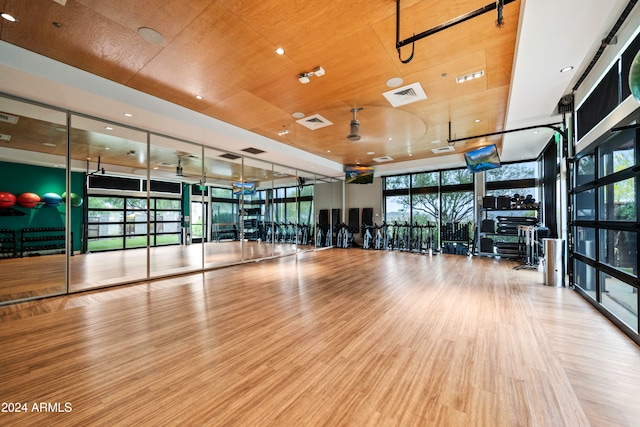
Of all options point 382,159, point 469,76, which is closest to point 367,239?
point 382,159

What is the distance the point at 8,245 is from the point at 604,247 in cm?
1343

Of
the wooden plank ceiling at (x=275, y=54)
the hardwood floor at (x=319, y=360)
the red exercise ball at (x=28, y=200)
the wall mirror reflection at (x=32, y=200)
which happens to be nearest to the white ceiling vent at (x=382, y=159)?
the wooden plank ceiling at (x=275, y=54)

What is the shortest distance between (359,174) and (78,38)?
29.7 feet

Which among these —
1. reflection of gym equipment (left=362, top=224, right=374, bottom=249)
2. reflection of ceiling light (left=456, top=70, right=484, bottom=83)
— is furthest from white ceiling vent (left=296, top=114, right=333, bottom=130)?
reflection of gym equipment (left=362, top=224, right=374, bottom=249)

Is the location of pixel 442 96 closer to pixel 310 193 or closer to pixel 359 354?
pixel 359 354

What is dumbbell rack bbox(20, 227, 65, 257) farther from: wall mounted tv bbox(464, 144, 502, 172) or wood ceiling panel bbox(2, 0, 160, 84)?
wall mounted tv bbox(464, 144, 502, 172)

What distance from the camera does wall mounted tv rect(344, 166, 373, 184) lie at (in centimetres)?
1097

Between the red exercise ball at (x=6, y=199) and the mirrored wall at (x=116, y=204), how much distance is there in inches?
1.0

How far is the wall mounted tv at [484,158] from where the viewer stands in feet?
25.5

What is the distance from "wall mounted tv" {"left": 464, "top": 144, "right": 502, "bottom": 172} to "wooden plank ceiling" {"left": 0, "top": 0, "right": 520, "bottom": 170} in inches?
90.2

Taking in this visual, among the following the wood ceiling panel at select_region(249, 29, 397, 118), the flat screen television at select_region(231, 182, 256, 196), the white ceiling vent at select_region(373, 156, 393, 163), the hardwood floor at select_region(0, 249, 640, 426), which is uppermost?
the wood ceiling panel at select_region(249, 29, 397, 118)

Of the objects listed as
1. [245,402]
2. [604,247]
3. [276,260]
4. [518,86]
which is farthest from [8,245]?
[604,247]

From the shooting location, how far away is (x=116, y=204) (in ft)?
36.3

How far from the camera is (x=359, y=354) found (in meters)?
2.54
